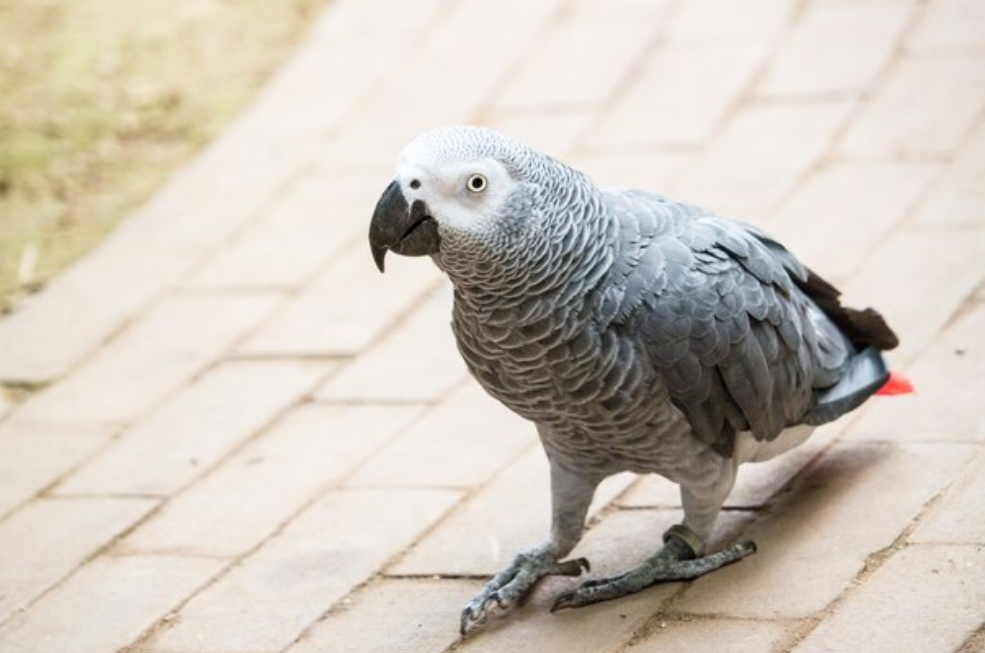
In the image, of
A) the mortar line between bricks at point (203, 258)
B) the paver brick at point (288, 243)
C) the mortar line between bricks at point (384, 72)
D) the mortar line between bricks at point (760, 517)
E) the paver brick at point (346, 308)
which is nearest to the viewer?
the mortar line between bricks at point (760, 517)

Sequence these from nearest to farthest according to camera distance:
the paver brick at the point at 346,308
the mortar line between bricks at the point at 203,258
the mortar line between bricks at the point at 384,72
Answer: the paver brick at the point at 346,308 → the mortar line between bricks at the point at 203,258 → the mortar line between bricks at the point at 384,72

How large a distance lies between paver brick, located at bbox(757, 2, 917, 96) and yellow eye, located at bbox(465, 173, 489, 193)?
2.46m

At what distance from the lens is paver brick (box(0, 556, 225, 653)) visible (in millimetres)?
3160

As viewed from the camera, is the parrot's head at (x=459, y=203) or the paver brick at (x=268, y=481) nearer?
the parrot's head at (x=459, y=203)

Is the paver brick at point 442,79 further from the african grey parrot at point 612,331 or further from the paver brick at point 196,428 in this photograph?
the african grey parrot at point 612,331

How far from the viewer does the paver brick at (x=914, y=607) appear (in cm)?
270

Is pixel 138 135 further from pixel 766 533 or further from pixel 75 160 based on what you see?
pixel 766 533

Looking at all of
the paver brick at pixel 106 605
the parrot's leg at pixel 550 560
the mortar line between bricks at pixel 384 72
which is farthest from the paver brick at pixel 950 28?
the paver brick at pixel 106 605

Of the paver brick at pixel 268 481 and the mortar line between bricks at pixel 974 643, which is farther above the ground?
the paver brick at pixel 268 481

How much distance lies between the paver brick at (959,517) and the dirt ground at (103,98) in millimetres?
2783

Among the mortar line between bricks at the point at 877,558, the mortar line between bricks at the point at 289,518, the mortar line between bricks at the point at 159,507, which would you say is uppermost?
the mortar line between bricks at the point at 159,507

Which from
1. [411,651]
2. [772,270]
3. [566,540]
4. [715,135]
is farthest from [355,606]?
[715,135]

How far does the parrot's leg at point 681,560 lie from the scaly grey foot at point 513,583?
0.07m

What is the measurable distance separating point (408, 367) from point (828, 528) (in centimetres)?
131
